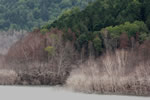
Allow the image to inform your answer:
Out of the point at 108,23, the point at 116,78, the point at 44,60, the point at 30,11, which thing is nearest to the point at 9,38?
the point at 30,11

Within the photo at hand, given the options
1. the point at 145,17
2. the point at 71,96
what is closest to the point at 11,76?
the point at 71,96

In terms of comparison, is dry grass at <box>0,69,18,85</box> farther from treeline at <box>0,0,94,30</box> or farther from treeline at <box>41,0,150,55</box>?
treeline at <box>0,0,94,30</box>

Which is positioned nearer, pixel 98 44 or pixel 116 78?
pixel 116 78

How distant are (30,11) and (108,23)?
2968 inches

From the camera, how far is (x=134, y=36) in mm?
51656

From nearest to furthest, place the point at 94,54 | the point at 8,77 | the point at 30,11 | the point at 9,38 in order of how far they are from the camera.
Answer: the point at 8,77
the point at 94,54
the point at 9,38
the point at 30,11

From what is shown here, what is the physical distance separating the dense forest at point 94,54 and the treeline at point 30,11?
60.8 m

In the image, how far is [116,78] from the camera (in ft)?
118

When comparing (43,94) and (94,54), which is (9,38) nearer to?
(94,54)

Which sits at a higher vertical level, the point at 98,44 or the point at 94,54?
the point at 98,44

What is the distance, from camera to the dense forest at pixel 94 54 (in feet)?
120

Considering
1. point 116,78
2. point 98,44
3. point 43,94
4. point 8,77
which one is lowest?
point 43,94

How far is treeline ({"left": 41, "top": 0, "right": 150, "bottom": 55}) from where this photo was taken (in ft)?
171

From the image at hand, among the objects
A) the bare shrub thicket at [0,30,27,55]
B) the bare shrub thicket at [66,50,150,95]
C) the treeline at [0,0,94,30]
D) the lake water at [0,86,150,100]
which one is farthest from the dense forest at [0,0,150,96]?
the treeline at [0,0,94,30]
